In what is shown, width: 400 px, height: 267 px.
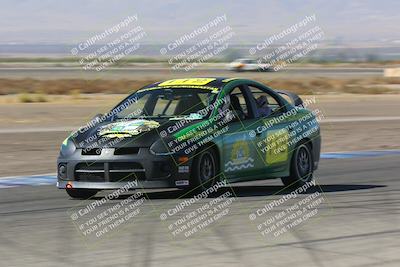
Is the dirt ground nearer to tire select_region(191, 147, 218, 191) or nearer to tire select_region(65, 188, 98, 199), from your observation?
tire select_region(65, 188, 98, 199)

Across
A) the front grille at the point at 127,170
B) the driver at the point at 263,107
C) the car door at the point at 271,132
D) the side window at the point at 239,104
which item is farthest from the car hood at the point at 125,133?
the driver at the point at 263,107

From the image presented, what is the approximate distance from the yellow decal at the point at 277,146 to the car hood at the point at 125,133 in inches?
50.9

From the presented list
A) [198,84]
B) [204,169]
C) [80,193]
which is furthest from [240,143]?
[80,193]

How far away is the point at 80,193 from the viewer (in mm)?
11438

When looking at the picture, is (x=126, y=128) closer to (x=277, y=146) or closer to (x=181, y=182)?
(x=181, y=182)

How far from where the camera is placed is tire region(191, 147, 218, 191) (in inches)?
429

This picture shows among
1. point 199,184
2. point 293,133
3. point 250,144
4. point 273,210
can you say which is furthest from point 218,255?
point 293,133

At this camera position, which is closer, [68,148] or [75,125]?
[68,148]

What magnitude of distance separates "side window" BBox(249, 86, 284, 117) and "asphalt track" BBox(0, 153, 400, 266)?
102 cm

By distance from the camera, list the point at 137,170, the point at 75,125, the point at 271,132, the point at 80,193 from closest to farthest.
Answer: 1. the point at 137,170
2. the point at 80,193
3. the point at 271,132
4. the point at 75,125

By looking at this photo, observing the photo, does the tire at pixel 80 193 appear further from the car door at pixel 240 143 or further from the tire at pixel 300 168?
the tire at pixel 300 168

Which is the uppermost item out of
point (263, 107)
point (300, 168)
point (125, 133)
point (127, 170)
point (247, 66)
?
point (125, 133)

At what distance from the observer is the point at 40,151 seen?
18906 millimetres

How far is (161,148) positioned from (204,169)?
1.98 ft
